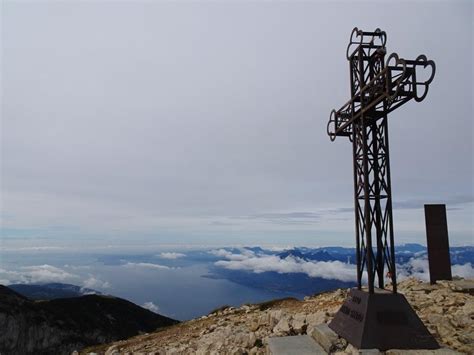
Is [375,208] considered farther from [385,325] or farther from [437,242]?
[437,242]

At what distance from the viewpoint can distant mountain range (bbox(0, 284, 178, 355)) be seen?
61209 millimetres

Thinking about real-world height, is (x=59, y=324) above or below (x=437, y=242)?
below

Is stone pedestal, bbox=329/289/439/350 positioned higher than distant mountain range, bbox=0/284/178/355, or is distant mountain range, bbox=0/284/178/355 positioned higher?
stone pedestal, bbox=329/289/439/350

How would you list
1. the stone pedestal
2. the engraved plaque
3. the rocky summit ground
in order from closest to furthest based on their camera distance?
1. the stone pedestal
2. the rocky summit ground
3. the engraved plaque

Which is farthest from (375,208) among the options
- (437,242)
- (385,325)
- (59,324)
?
(59,324)

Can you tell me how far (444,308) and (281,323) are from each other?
5820mm

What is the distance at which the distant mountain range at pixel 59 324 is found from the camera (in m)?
61.2

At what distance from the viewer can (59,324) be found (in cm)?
6469

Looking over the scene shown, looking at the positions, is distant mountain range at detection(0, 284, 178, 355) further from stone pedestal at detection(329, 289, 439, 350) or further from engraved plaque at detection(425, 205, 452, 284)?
stone pedestal at detection(329, 289, 439, 350)

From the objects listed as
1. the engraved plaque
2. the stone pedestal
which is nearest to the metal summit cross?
the stone pedestal

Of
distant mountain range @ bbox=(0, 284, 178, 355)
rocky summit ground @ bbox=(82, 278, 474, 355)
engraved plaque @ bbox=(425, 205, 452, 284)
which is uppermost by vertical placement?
engraved plaque @ bbox=(425, 205, 452, 284)

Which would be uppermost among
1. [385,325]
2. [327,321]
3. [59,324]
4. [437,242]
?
[437,242]

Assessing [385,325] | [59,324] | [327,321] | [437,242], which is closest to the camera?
[385,325]

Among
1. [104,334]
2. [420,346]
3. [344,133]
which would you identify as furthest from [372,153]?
[104,334]
